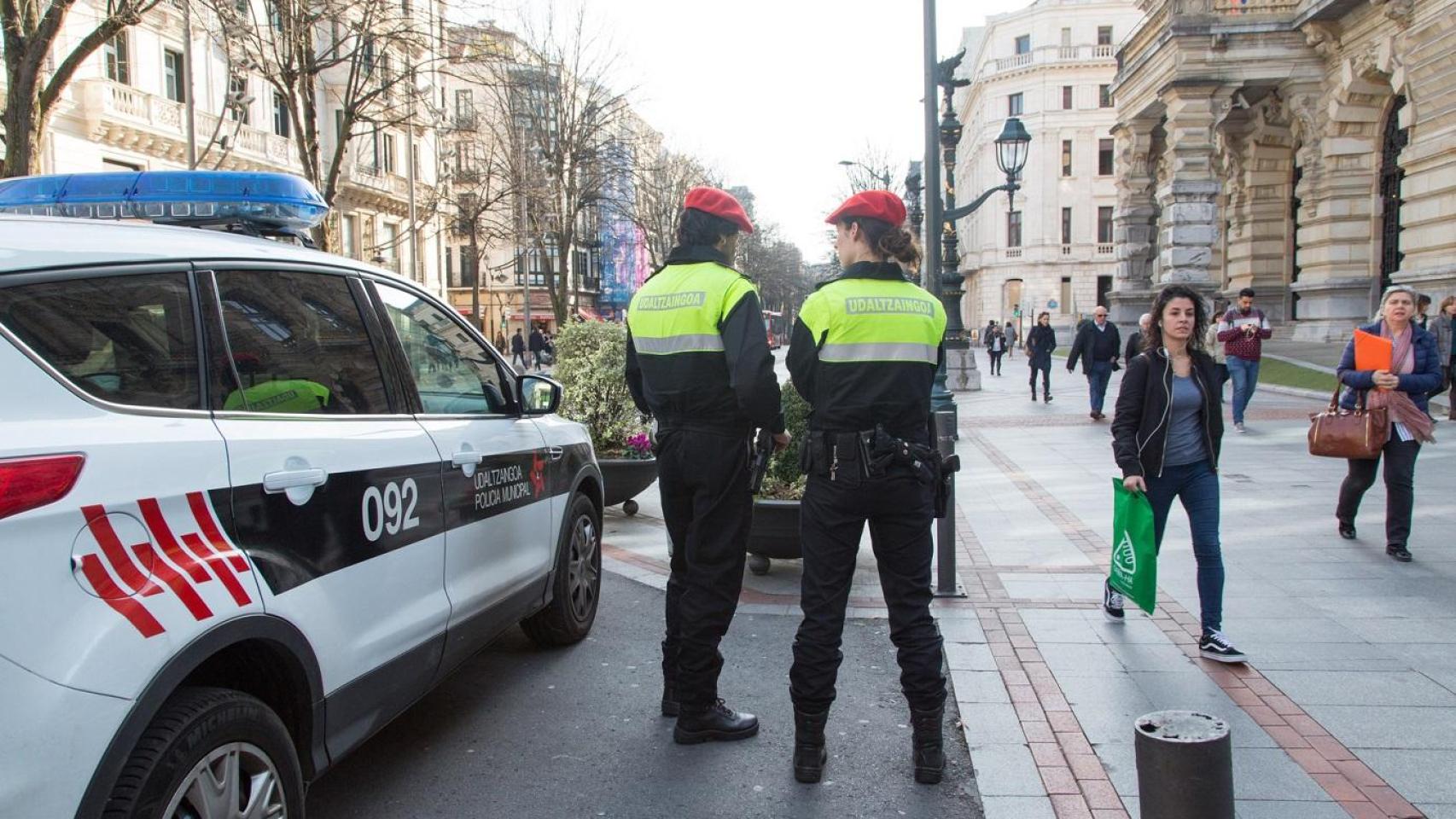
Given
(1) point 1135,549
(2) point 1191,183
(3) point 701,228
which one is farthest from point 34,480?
(2) point 1191,183

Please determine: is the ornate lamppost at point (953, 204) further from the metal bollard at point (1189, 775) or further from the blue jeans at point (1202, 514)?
the metal bollard at point (1189, 775)

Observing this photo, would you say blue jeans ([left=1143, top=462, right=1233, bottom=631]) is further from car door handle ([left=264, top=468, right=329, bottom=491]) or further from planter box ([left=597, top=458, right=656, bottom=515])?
planter box ([left=597, top=458, right=656, bottom=515])

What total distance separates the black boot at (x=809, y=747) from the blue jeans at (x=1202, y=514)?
2.13 m

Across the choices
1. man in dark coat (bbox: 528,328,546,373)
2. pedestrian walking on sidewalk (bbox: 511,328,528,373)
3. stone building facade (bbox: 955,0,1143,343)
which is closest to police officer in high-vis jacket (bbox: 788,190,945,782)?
man in dark coat (bbox: 528,328,546,373)

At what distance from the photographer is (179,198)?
12.4 ft

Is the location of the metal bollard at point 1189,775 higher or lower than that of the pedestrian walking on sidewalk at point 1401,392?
lower

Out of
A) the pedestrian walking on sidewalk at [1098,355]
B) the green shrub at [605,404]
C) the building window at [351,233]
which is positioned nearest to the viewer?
the green shrub at [605,404]

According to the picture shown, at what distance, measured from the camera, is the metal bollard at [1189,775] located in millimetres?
2699

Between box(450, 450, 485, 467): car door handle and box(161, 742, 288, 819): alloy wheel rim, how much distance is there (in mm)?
1397

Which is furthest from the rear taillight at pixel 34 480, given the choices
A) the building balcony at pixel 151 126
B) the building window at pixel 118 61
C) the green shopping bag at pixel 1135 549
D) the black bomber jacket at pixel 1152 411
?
the building window at pixel 118 61

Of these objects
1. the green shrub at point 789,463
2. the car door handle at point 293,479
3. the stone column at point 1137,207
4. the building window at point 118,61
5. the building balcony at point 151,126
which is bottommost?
the green shrub at point 789,463

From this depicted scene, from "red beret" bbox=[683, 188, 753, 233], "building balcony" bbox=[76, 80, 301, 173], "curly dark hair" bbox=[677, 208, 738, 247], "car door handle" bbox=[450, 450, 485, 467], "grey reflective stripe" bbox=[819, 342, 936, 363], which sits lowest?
"car door handle" bbox=[450, 450, 485, 467]

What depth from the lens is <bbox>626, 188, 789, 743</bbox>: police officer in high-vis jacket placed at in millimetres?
4016

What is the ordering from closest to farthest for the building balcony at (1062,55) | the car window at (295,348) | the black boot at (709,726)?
the car window at (295,348) → the black boot at (709,726) → the building balcony at (1062,55)
